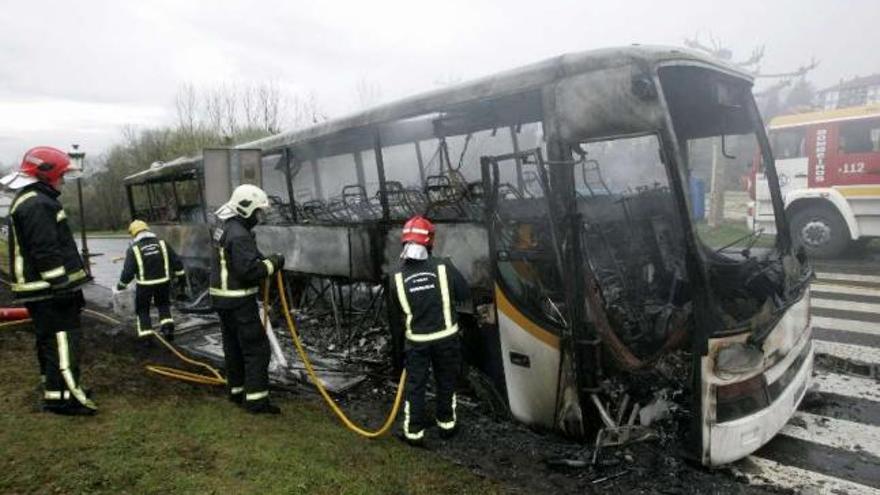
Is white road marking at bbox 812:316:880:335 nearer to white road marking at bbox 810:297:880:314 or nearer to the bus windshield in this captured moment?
white road marking at bbox 810:297:880:314

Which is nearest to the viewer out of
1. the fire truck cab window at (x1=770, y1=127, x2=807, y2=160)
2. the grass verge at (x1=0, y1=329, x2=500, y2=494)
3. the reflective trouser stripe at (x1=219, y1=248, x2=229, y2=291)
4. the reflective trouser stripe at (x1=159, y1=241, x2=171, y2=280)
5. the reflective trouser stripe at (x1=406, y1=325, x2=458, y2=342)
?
the grass verge at (x1=0, y1=329, x2=500, y2=494)

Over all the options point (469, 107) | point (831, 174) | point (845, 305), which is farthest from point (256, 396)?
point (831, 174)

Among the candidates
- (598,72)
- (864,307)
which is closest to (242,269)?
(598,72)

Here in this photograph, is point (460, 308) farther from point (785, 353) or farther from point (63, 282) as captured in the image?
point (63, 282)

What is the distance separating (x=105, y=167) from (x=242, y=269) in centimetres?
4491

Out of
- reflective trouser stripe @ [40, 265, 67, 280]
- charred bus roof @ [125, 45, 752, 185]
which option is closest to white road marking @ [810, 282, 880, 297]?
charred bus roof @ [125, 45, 752, 185]

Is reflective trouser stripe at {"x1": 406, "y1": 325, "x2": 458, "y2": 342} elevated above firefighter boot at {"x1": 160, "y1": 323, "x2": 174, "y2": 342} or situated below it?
above

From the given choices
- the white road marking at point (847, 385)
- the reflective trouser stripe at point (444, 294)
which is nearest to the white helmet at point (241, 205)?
the reflective trouser stripe at point (444, 294)

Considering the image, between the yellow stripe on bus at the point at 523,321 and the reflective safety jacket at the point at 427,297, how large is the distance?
38 cm

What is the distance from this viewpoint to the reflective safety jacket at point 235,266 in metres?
4.37

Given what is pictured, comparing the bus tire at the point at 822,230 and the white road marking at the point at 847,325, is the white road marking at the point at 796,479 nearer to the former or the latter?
the white road marking at the point at 847,325

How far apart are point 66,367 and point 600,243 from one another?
414cm

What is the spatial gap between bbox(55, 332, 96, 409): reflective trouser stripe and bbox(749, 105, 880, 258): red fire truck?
10.3 meters

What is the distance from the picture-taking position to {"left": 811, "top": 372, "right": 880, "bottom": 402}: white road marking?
485cm
